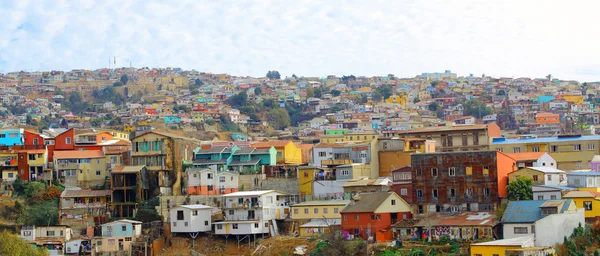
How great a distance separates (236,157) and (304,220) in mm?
9601

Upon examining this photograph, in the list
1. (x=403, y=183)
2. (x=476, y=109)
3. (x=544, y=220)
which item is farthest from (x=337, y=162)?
(x=476, y=109)

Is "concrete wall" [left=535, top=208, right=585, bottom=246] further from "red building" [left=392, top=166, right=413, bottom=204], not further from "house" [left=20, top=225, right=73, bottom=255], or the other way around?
"house" [left=20, top=225, right=73, bottom=255]

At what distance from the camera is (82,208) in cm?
5397

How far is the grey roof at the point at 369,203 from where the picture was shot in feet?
153

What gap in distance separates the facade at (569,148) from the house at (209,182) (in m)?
17.7

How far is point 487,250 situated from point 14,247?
22094 millimetres

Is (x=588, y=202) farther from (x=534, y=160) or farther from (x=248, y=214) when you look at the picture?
(x=248, y=214)

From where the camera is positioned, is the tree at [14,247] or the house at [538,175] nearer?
the tree at [14,247]

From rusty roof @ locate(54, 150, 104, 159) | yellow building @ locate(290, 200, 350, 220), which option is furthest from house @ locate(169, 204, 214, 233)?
rusty roof @ locate(54, 150, 104, 159)

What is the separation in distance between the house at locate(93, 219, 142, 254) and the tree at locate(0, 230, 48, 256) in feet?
12.3

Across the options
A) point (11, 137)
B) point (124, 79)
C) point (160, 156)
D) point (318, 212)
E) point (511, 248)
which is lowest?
point (511, 248)

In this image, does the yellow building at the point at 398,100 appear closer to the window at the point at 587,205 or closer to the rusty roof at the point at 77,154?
the rusty roof at the point at 77,154

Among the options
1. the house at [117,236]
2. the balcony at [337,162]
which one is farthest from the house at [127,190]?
the balcony at [337,162]

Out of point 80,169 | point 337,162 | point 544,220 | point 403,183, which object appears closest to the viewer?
point 544,220
